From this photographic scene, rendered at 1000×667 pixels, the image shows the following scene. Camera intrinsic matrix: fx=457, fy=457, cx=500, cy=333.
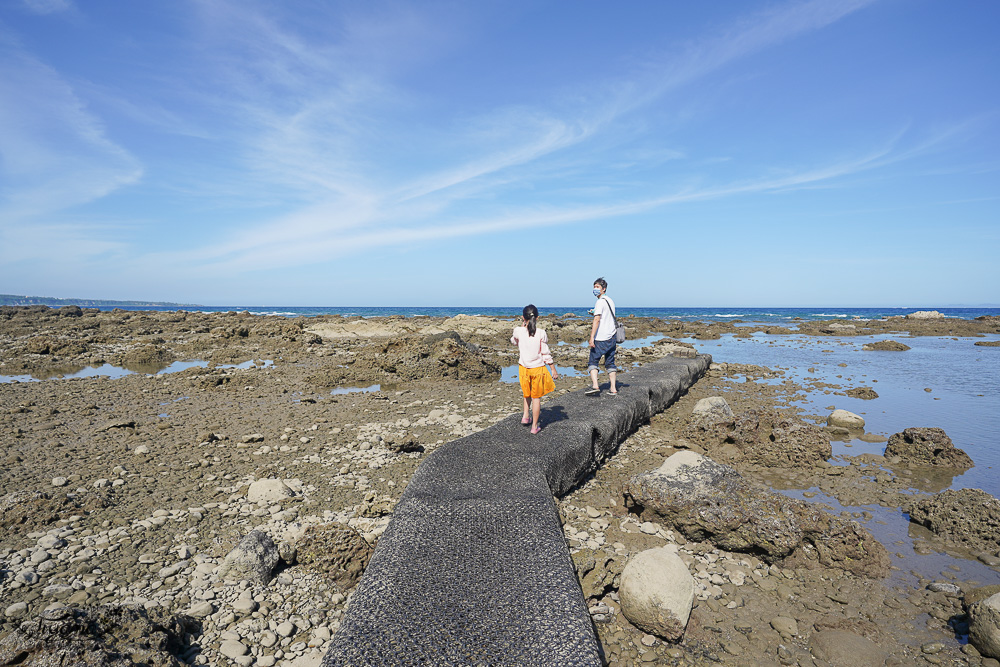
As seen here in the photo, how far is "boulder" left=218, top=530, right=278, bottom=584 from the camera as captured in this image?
390cm

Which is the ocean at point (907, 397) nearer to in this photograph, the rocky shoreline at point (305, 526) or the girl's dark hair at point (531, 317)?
the rocky shoreline at point (305, 526)

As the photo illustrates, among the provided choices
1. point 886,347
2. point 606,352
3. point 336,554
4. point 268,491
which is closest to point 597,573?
point 336,554

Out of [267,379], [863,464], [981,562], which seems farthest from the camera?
[267,379]

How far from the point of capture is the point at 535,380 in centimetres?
665

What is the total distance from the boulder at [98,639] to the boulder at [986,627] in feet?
18.0

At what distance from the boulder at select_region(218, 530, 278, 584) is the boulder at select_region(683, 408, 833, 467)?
6614 mm

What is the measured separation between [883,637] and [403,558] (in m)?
3.73

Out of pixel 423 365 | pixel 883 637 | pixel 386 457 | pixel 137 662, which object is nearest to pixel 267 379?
pixel 423 365

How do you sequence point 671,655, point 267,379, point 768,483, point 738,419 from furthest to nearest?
1. point 267,379
2. point 738,419
3. point 768,483
4. point 671,655

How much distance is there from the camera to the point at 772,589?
4.14 meters

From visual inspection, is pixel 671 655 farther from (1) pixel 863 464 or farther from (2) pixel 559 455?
(1) pixel 863 464

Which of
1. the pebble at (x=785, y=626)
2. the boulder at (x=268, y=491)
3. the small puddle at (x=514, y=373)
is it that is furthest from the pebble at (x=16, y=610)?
the small puddle at (x=514, y=373)

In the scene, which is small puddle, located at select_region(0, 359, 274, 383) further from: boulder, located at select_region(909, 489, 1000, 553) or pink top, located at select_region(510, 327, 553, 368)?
boulder, located at select_region(909, 489, 1000, 553)

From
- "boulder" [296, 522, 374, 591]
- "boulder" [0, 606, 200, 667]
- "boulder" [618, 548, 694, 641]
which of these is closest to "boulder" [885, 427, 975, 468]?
"boulder" [618, 548, 694, 641]
